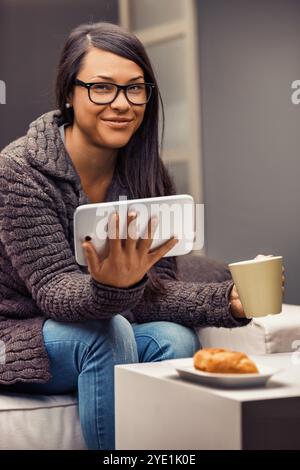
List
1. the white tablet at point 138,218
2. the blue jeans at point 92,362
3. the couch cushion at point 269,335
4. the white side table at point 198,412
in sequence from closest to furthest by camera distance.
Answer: the white side table at point 198,412 → the white tablet at point 138,218 → the blue jeans at point 92,362 → the couch cushion at point 269,335

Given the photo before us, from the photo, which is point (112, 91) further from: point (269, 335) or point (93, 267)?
point (269, 335)

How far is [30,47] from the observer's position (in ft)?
9.77

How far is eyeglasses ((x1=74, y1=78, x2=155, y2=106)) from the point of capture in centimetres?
155

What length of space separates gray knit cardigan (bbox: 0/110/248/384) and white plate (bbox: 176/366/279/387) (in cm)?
30

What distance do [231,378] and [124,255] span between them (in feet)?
1.00

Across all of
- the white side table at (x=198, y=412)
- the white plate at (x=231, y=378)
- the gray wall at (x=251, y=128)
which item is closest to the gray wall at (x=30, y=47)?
the gray wall at (x=251, y=128)

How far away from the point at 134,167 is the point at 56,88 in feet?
0.70

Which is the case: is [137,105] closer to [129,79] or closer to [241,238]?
[129,79]

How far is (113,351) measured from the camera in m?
1.39

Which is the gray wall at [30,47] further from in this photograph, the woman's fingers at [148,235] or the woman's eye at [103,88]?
the woman's fingers at [148,235]

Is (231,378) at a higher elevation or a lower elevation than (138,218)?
lower

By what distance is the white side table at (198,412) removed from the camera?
0.96 m

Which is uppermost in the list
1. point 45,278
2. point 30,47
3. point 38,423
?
point 30,47

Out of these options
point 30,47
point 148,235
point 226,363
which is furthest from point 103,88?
point 30,47
